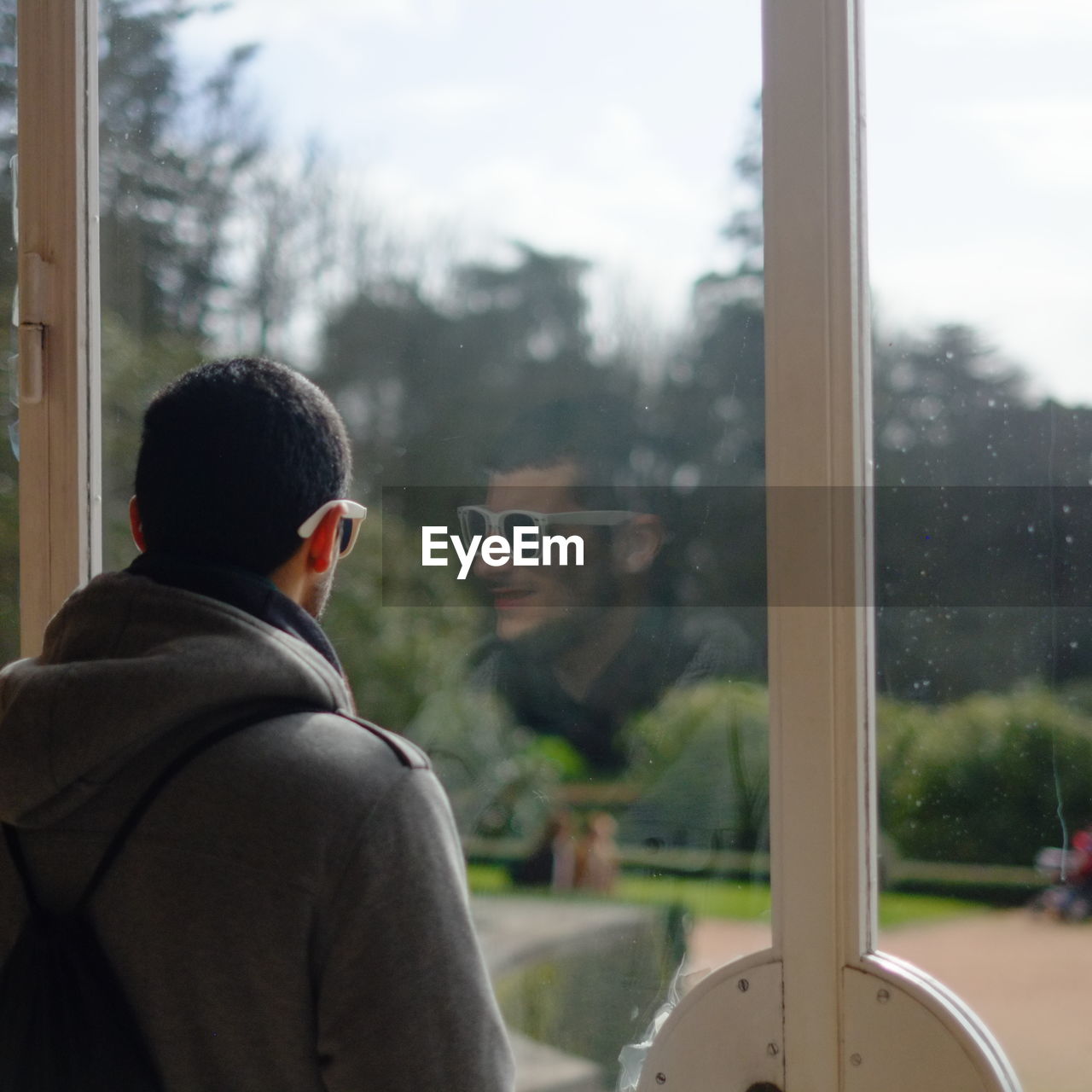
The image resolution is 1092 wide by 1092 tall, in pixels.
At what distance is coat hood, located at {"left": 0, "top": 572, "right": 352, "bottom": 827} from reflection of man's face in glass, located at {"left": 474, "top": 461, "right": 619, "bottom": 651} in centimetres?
39

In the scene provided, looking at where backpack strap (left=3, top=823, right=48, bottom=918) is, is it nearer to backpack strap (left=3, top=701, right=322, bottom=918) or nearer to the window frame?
backpack strap (left=3, top=701, right=322, bottom=918)

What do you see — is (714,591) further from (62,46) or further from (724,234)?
(62,46)

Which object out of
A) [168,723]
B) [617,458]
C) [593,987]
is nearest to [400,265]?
[617,458]

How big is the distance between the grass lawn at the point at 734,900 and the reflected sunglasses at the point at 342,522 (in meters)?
0.48

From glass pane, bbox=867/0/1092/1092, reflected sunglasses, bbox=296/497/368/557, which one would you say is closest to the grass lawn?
glass pane, bbox=867/0/1092/1092

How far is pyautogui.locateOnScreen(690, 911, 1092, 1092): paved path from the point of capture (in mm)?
1096

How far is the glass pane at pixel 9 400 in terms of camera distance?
1.80m

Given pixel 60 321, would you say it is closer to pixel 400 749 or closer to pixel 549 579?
pixel 549 579

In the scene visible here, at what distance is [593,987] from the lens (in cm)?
133

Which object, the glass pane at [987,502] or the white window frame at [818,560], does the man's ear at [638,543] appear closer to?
the white window frame at [818,560]

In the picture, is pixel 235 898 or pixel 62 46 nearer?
pixel 235 898

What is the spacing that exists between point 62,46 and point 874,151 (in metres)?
1.16

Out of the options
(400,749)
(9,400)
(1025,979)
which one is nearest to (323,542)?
(400,749)

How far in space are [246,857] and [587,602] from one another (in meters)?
0.53
